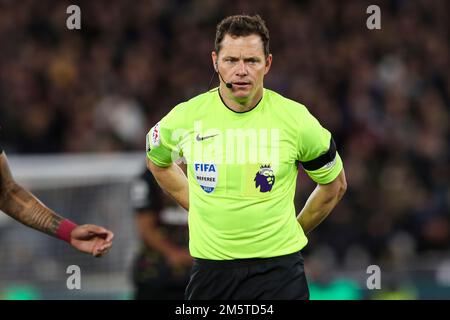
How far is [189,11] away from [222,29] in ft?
31.2

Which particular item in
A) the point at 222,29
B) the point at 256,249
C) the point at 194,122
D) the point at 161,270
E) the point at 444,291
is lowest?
the point at 444,291

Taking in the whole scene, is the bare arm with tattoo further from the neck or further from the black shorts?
the neck

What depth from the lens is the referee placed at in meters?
5.20

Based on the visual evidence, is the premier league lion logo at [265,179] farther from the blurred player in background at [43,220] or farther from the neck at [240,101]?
the blurred player in background at [43,220]

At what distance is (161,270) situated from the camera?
7.61 meters

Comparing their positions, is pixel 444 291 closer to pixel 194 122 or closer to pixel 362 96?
pixel 362 96

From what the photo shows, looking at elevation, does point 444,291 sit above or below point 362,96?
below

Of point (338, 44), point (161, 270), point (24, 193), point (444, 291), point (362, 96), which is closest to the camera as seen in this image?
point (24, 193)

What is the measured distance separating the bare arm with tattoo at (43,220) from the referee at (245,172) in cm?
48

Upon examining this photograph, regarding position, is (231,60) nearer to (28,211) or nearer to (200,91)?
(28,211)

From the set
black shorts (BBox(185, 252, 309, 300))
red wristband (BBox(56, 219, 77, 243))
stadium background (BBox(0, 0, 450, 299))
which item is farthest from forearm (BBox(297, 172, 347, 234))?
stadium background (BBox(0, 0, 450, 299))

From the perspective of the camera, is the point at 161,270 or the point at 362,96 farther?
the point at 362,96

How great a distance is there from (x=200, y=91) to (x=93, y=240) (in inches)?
295

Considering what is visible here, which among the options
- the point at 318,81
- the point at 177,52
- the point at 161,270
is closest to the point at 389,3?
the point at 318,81
